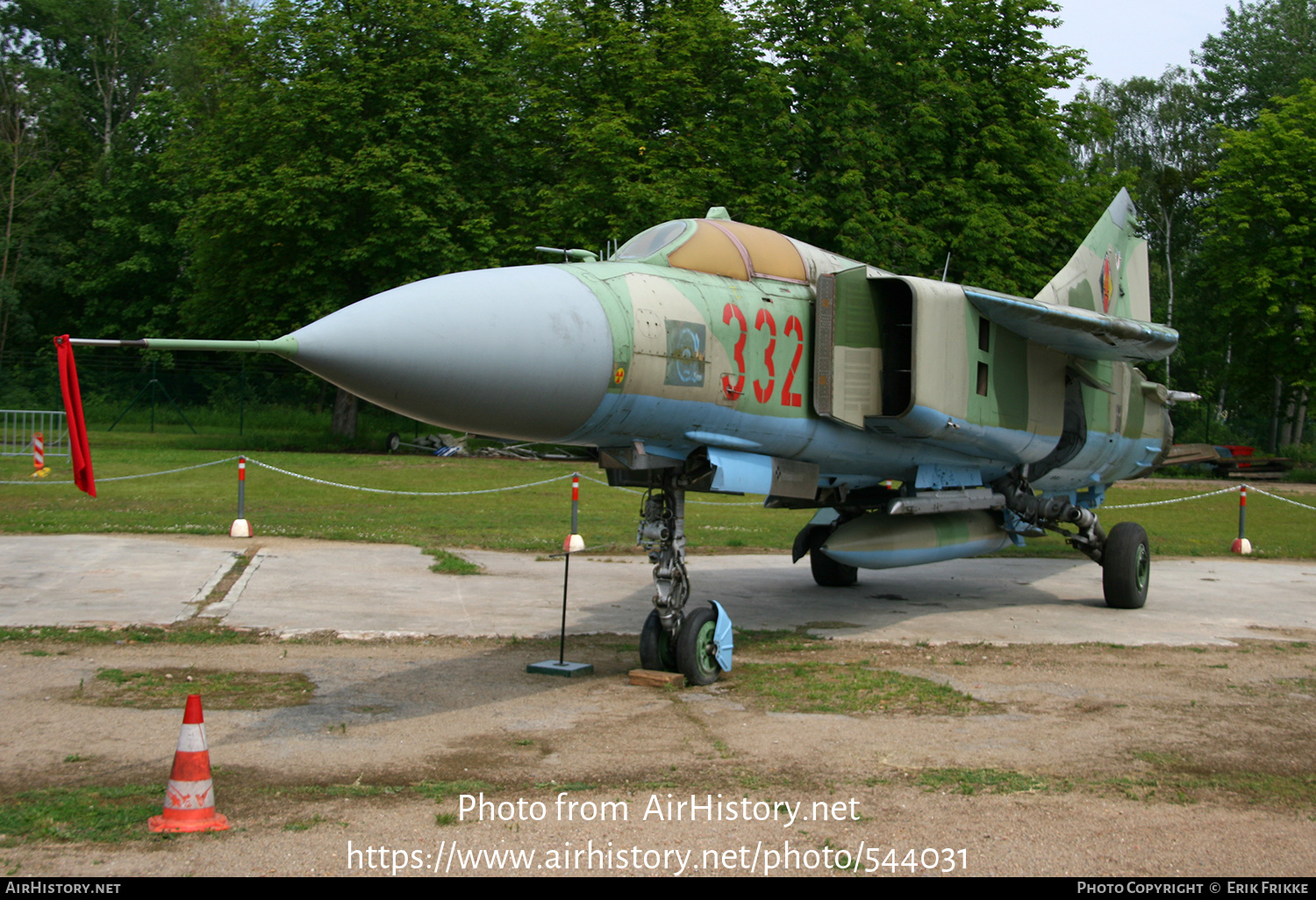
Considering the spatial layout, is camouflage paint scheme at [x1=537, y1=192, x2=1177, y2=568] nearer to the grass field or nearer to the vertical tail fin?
the vertical tail fin

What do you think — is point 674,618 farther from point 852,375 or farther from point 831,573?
point 831,573

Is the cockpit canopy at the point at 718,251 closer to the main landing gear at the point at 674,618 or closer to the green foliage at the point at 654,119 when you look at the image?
the main landing gear at the point at 674,618

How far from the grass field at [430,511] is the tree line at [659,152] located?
283 inches

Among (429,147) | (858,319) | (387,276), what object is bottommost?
(858,319)

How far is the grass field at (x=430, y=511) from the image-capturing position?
1533 centimetres

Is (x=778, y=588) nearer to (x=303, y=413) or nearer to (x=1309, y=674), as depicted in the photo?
(x=1309, y=674)

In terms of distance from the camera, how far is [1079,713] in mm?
6836

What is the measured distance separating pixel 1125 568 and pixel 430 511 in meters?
11.1

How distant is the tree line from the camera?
1105 inches

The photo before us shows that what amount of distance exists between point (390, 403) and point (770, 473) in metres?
3.21

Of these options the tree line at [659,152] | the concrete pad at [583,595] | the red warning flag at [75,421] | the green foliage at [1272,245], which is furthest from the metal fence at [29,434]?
the green foliage at [1272,245]

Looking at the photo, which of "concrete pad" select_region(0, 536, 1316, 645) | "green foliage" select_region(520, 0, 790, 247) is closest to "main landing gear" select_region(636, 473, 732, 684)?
"concrete pad" select_region(0, 536, 1316, 645)
